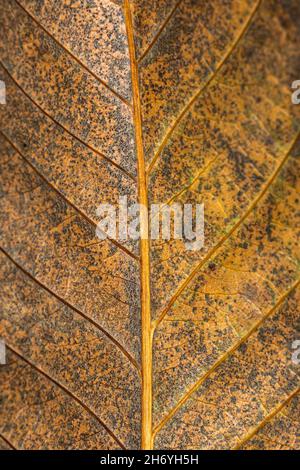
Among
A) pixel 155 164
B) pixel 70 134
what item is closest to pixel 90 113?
pixel 70 134

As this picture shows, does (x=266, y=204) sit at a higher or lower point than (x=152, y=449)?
higher

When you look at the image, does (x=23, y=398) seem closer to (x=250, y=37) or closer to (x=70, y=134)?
(x=70, y=134)

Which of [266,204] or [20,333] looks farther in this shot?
[20,333]

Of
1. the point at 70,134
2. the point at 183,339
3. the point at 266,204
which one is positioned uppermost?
the point at 70,134

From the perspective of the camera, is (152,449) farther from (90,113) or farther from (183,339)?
(90,113)

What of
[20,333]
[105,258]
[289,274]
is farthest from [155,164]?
[20,333]

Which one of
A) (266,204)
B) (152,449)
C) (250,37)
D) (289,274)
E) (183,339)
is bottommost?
(152,449)
